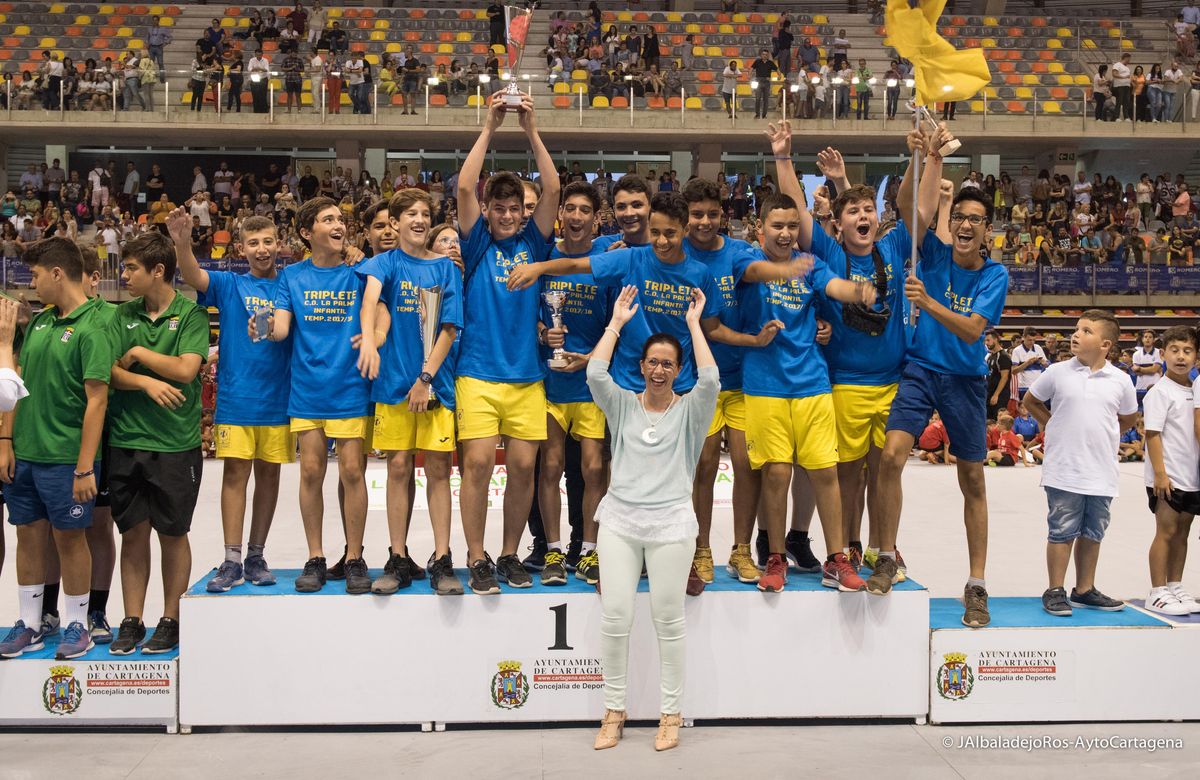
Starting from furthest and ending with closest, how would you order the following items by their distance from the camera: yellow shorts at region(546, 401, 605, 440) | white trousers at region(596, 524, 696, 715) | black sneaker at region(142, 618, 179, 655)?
yellow shorts at region(546, 401, 605, 440) < black sneaker at region(142, 618, 179, 655) < white trousers at region(596, 524, 696, 715)

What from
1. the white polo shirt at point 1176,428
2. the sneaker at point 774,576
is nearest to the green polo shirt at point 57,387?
the sneaker at point 774,576

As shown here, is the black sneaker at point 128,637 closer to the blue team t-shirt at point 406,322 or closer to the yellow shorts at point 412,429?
the yellow shorts at point 412,429

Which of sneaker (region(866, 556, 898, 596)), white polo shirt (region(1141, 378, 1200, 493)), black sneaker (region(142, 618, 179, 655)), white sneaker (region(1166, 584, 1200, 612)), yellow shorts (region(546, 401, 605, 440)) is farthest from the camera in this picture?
white polo shirt (region(1141, 378, 1200, 493))

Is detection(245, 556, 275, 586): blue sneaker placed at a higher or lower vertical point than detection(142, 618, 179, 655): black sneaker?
higher

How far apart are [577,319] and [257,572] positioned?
6.84 ft

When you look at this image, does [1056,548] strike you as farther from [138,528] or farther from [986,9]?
[986,9]

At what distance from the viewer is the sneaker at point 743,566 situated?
5.87 metres

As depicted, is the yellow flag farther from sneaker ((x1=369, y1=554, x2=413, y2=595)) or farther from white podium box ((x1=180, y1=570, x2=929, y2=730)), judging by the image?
sneaker ((x1=369, y1=554, x2=413, y2=595))

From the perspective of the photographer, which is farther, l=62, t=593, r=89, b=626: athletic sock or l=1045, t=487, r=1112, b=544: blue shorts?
l=1045, t=487, r=1112, b=544: blue shorts

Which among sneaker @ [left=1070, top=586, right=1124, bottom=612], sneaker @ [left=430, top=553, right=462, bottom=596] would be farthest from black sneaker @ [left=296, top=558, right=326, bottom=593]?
sneaker @ [left=1070, top=586, right=1124, bottom=612]

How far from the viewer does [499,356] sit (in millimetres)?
5758

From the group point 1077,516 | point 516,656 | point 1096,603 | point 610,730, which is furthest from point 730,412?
point 1096,603

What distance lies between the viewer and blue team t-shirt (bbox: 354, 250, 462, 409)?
573 cm

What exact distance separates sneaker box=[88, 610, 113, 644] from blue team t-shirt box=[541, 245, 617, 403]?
2.48 m
